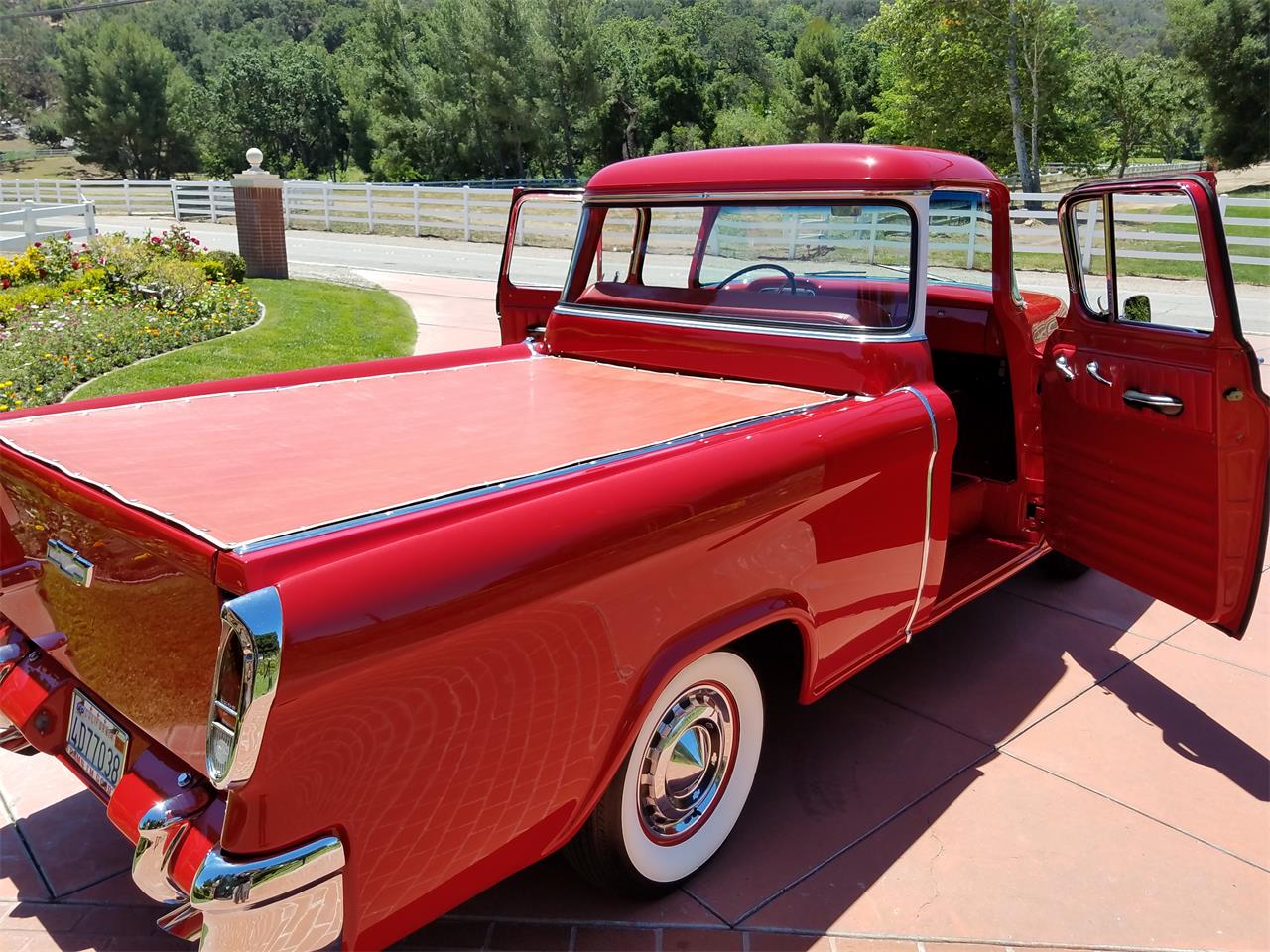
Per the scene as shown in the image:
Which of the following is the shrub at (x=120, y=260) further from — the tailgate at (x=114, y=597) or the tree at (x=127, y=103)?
the tree at (x=127, y=103)

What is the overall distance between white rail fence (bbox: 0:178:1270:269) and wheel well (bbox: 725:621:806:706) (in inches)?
351

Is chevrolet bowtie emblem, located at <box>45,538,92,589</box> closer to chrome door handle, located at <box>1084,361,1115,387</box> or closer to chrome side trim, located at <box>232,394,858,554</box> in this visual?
chrome side trim, located at <box>232,394,858,554</box>

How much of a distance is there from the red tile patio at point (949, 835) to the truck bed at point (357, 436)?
1.19 metres

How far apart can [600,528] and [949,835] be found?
5.45 ft

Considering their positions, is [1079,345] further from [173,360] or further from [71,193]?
[71,193]

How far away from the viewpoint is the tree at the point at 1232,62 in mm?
37062

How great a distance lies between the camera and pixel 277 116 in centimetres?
6569

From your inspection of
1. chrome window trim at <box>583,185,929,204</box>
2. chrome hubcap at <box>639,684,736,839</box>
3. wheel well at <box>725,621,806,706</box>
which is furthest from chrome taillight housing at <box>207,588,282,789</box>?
chrome window trim at <box>583,185,929,204</box>

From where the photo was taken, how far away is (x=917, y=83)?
111 ft

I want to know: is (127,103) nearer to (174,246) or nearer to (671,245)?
(174,246)

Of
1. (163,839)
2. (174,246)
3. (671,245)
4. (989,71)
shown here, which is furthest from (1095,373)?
(989,71)

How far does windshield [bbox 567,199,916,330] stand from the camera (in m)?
3.48

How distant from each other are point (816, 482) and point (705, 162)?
172cm

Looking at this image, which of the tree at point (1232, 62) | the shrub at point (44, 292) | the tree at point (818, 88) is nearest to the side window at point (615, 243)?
the shrub at point (44, 292)
